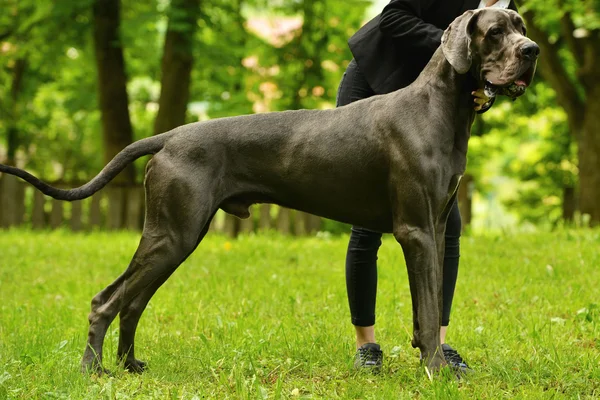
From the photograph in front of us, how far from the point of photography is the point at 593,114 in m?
13.1

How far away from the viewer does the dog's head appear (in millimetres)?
3348

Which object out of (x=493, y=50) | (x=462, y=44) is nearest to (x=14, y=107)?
(x=462, y=44)

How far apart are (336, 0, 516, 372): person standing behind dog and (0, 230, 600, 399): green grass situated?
0.21m

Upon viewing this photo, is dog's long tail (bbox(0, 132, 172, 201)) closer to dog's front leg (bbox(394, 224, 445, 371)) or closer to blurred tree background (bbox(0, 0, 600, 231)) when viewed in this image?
dog's front leg (bbox(394, 224, 445, 371))

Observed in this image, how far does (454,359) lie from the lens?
4.14 metres

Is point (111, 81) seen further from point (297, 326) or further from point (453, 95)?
point (453, 95)

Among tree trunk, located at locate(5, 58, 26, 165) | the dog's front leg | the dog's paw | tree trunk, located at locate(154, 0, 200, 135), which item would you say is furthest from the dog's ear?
tree trunk, located at locate(5, 58, 26, 165)

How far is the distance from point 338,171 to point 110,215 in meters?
9.29

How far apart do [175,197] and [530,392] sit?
2.08m

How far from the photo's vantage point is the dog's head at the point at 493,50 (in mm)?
3348

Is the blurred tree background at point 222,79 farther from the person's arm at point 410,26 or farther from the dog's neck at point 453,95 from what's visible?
the dog's neck at point 453,95

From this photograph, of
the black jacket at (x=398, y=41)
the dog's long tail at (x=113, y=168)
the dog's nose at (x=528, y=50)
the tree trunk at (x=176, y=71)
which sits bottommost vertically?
the dog's long tail at (x=113, y=168)

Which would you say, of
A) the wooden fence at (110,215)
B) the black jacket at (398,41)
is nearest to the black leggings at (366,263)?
Result: the black jacket at (398,41)

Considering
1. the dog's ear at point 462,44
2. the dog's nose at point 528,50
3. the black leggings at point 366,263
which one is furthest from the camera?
the black leggings at point 366,263
